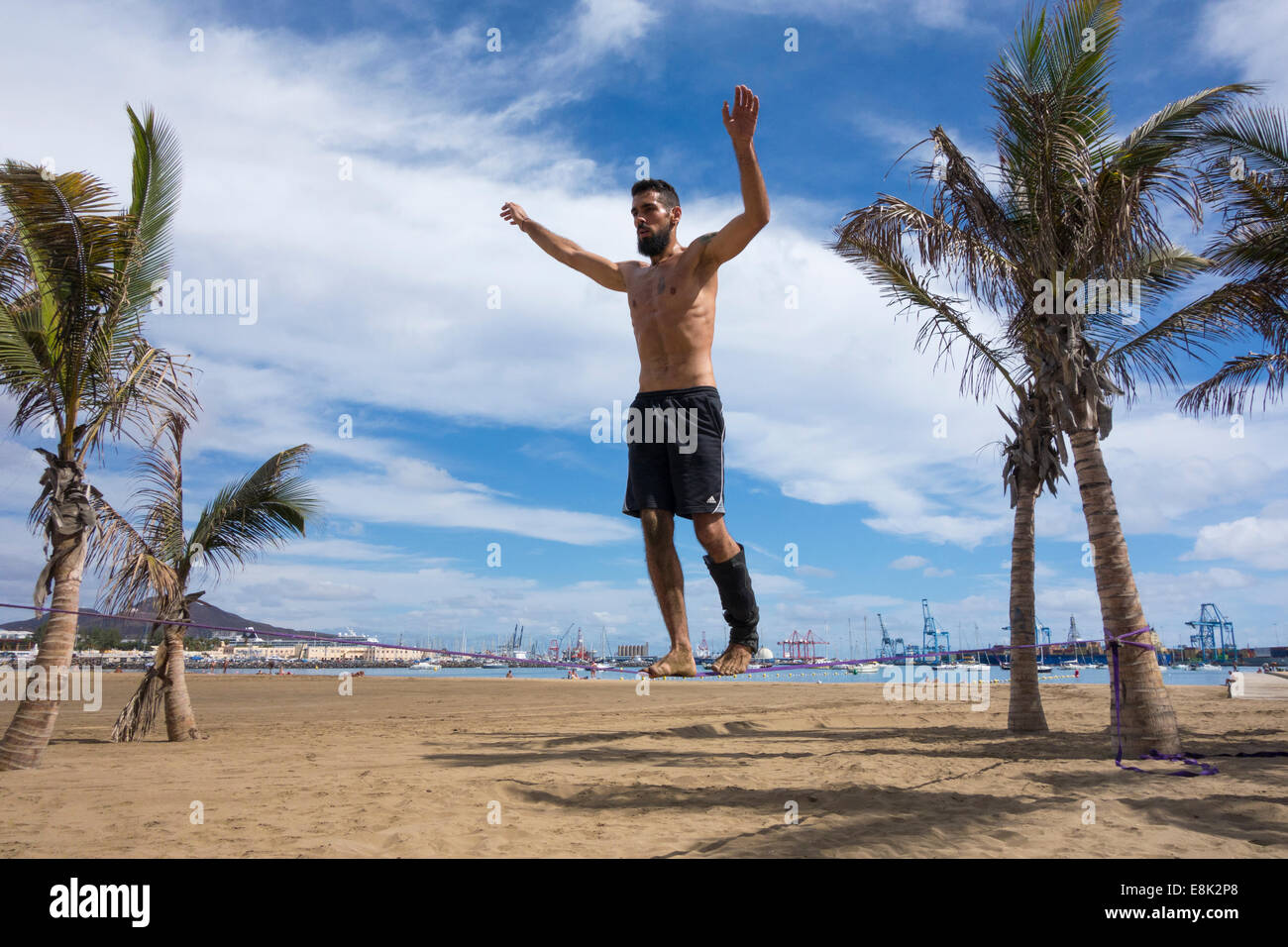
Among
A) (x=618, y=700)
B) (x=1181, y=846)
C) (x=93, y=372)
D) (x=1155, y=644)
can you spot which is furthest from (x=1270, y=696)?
(x=93, y=372)

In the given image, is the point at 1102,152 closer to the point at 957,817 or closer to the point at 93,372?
the point at 957,817

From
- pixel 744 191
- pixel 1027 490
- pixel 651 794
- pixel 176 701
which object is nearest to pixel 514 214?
pixel 744 191

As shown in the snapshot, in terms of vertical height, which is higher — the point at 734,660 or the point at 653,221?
the point at 653,221

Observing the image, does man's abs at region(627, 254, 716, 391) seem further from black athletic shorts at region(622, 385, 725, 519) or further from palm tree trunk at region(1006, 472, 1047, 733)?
palm tree trunk at region(1006, 472, 1047, 733)

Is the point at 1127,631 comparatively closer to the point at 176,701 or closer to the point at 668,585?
the point at 668,585

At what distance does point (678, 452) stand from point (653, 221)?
1206 mm

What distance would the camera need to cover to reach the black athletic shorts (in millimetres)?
3619

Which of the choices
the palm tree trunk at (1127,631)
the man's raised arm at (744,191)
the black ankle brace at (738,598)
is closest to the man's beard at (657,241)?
the man's raised arm at (744,191)

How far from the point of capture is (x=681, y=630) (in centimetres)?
384

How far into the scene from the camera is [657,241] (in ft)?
13.2

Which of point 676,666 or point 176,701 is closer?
point 676,666

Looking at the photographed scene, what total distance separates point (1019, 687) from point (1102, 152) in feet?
29.2

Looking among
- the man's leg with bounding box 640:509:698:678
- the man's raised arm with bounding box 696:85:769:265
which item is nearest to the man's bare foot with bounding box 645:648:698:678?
the man's leg with bounding box 640:509:698:678

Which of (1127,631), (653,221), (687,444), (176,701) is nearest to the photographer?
(687,444)
